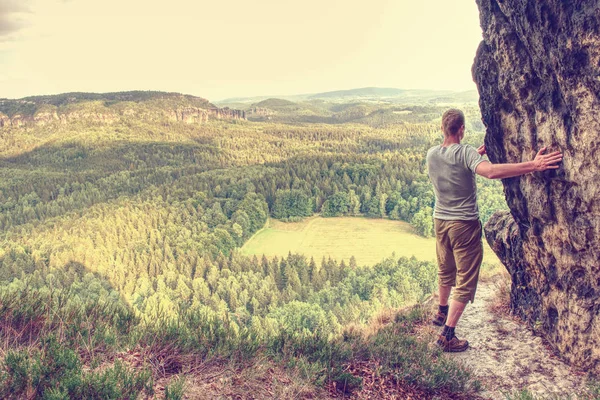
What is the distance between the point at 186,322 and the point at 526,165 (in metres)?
4.84

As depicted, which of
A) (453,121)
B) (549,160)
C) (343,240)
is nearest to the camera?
(549,160)

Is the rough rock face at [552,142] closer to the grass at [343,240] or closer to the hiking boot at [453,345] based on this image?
the hiking boot at [453,345]

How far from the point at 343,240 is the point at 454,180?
62325 mm

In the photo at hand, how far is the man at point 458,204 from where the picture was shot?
16.2 ft

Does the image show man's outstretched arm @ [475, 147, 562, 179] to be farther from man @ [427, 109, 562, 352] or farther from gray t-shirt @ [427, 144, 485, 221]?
gray t-shirt @ [427, 144, 485, 221]

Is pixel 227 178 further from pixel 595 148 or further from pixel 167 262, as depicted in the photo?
pixel 595 148

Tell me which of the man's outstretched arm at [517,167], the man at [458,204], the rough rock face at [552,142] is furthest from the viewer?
the man at [458,204]

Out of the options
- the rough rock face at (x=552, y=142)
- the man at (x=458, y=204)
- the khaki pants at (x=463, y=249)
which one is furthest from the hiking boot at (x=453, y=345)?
the rough rock face at (x=552, y=142)

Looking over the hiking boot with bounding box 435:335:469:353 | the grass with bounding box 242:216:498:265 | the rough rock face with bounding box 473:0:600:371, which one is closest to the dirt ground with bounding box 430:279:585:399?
the hiking boot with bounding box 435:335:469:353

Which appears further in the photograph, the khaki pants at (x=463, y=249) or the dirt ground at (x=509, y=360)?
the khaki pants at (x=463, y=249)

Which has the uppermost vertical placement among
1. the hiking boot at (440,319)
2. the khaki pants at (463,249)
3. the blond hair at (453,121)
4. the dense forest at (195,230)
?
the blond hair at (453,121)

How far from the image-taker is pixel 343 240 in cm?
6688

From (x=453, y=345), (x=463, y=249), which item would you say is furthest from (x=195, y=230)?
(x=463, y=249)

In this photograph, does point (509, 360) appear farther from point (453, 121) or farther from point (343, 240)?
point (343, 240)
